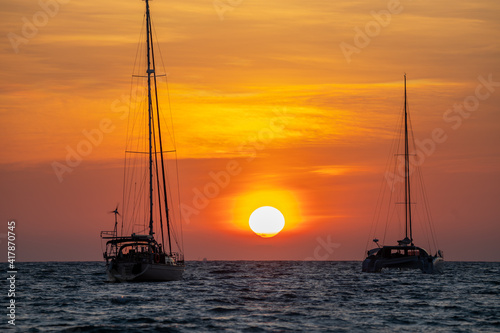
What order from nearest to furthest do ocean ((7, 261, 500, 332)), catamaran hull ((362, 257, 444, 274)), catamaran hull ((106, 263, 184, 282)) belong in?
ocean ((7, 261, 500, 332))
catamaran hull ((106, 263, 184, 282))
catamaran hull ((362, 257, 444, 274))

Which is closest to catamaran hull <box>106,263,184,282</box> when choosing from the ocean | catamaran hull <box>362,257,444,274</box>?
the ocean

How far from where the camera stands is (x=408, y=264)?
106062mm

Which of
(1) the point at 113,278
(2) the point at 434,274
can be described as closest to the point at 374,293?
(1) the point at 113,278

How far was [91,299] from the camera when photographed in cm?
6172

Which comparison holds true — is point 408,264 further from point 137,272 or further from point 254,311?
point 254,311

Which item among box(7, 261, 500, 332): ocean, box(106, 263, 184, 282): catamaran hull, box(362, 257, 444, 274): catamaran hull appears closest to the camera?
box(7, 261, 500, 332): ocean

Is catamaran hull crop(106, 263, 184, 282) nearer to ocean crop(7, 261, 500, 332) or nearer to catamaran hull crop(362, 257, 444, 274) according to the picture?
ocean crop(7, 261, 500, 332)

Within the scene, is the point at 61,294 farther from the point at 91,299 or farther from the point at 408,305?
the point at 408,305

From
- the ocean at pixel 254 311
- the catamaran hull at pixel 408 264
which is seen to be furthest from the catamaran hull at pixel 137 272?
the catamaran hull at pixel 408 264

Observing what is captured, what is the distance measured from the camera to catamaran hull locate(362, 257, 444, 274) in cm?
10588

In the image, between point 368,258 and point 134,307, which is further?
point 368,258

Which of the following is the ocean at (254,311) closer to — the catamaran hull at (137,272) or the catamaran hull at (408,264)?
the catamaran hull at (137,272)

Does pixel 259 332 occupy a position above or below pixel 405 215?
below

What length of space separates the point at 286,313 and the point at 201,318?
642 centimetres
